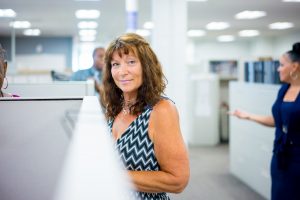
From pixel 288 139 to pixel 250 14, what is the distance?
666 cm

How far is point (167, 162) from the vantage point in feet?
3.72

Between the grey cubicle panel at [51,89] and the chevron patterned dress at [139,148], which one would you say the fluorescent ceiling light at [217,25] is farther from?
the chevron patterned dress at [139,148]

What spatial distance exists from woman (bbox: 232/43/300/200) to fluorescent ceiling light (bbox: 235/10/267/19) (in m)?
6.00

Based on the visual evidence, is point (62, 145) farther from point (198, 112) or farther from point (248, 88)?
point (198, 112)

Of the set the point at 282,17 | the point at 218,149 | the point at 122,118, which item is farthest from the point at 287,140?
the point at 282,17

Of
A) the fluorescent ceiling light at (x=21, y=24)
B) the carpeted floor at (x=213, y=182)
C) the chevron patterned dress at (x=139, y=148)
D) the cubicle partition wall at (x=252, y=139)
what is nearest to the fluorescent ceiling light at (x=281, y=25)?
the carpeted floor at (x=213, y=182)

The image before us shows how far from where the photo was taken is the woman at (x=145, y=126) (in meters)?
1.13

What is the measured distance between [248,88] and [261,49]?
10913 mm

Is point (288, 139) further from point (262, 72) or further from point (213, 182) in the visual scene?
point (213, 182)

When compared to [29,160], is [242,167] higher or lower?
lower

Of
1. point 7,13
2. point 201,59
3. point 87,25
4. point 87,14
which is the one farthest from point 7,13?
point 201,59

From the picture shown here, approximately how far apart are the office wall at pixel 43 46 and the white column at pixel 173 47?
961 centimetres

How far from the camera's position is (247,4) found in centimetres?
736

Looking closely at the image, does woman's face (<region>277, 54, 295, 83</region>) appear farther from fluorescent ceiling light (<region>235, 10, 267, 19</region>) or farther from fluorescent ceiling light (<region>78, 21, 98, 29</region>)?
fluorescent ceiling light (<region>78, 21, 98, 29</region>)
